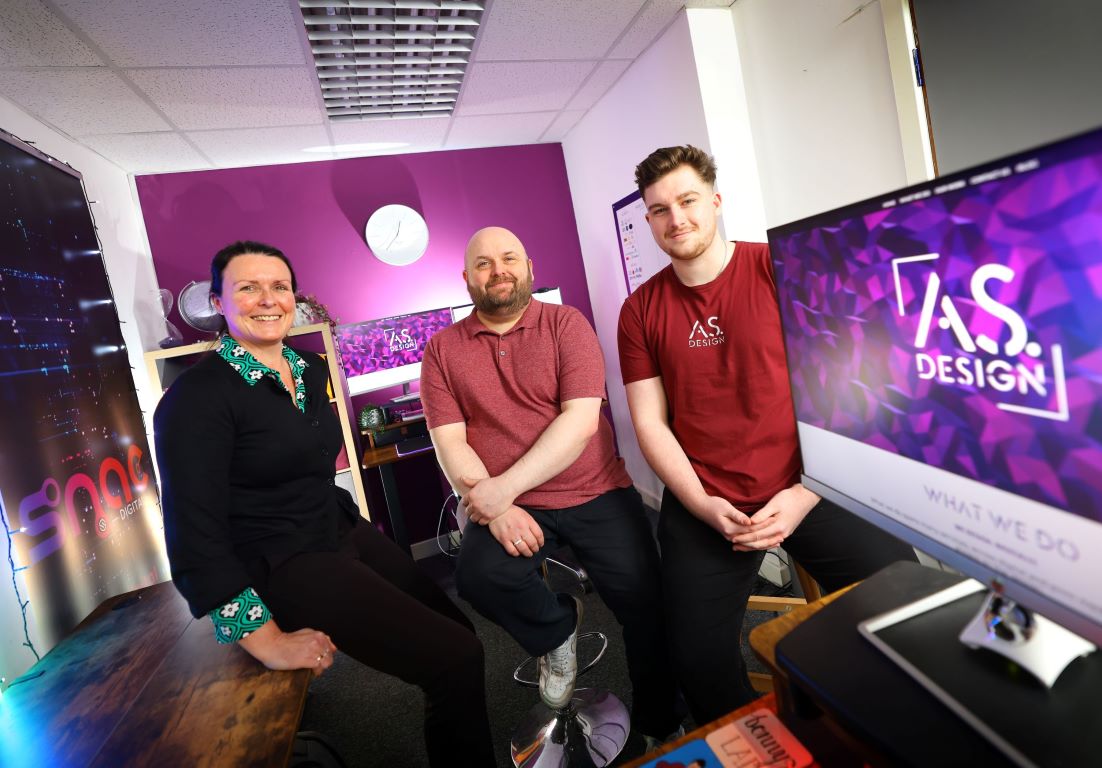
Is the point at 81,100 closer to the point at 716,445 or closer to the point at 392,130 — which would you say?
the point at 392,130

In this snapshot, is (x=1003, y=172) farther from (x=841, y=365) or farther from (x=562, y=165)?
(x=562, y=165)

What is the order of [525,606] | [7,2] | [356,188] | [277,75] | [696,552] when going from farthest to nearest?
[356,188] → [277,75] → [7,2] → [525,606] → [696,552]

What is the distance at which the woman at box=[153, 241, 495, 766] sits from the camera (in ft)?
3.85

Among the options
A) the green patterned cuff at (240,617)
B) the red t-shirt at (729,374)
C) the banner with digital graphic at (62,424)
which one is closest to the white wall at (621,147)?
the red t-shirt at (729,374)

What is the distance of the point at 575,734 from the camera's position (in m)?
1.62

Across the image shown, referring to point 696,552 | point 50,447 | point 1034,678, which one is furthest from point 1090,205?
point 50,447

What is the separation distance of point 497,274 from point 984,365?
4.49 feet

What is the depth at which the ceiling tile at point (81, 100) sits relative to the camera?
1996mm

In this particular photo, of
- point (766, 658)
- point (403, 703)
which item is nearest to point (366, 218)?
point (403, 703)

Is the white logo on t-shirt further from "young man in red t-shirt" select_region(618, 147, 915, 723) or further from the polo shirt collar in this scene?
the polo shirt collar

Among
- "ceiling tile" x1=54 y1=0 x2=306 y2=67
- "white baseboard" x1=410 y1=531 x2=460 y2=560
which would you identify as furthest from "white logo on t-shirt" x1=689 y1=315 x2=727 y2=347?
"white baseboard" x1=410 y1=531 x2=460 y2=560

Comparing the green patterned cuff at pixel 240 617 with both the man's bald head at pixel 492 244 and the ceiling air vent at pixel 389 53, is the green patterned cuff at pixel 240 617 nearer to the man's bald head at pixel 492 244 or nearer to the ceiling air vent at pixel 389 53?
the man's bald head at pixel 492 244

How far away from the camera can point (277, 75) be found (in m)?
2.22

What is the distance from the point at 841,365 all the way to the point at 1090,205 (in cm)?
30
